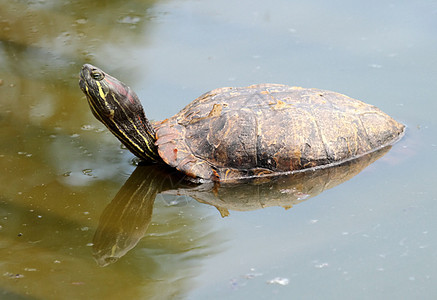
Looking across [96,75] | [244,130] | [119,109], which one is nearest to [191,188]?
[244,130]

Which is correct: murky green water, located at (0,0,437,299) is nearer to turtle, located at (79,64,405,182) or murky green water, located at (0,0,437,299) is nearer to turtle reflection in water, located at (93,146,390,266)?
turtle reflection in water, located at (93,146,390,266)

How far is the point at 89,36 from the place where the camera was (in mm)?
7891

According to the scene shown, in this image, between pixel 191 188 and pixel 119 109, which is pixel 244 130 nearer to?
pixel 191 188

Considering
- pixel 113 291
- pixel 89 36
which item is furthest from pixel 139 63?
pixel 113 291

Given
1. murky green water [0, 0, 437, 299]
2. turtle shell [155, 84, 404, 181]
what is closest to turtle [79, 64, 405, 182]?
turtle shell [155, 84, 404, 181]

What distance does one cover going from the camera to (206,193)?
5.08 metres

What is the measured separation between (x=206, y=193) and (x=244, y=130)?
586 mm

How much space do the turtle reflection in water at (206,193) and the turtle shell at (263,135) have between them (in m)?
0.09

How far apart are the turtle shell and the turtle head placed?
144 millimetres

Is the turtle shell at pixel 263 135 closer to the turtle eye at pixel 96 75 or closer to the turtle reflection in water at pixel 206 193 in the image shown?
the turtle reflection in water at pixel 206 193

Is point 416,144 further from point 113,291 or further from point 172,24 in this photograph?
point 172,24

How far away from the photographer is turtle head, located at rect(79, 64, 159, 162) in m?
5.22

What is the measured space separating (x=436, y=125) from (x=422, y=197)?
1.18m

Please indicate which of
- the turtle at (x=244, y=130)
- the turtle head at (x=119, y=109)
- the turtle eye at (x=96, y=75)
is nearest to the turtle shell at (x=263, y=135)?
the turtle at (x=244, y=130)
